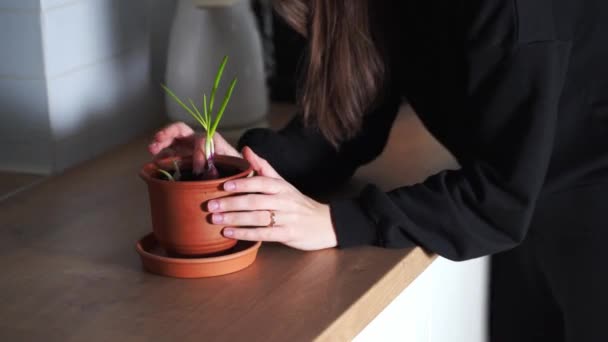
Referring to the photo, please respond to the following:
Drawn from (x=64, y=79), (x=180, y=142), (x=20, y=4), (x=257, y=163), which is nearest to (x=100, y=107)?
(x=64, y=79)

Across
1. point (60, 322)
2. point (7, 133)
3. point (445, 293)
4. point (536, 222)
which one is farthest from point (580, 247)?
point (7, 133)

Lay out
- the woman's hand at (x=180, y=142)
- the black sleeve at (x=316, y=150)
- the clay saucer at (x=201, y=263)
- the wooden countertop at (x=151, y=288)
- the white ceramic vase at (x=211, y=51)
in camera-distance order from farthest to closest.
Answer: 1. the white ceramic vase at (x=211, y=51)
2. the black sleeve at (x=316, y=150)
3. the woman's hand at (x=180, y=142)
4. the clay saucer at (x=201, y=263)
5. the wooden countertop at (x=151, y=288)

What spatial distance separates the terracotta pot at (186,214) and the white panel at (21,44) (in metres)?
0.42

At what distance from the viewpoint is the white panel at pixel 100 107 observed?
58.3 inches

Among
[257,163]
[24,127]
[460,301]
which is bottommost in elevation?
[460,301]

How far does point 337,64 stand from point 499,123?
28cm

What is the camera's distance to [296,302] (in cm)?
102

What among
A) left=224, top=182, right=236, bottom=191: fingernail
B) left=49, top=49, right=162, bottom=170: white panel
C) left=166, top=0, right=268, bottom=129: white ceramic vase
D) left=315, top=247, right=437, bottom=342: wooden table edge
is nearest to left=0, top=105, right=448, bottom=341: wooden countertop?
left=315, top=247, right=437, bottom=342: wooden table edge

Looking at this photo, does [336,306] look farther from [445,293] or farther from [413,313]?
[445,293]

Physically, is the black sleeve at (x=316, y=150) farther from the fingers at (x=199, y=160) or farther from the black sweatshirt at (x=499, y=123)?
the fingers at (x=199, y=160)

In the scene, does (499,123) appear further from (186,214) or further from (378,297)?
(186,214)

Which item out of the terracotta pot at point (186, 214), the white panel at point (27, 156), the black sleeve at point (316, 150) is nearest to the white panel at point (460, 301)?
the black sleeve at point (316, 150)

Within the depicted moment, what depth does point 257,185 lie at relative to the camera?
1.07 m

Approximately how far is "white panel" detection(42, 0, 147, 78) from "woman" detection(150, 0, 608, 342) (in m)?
0.28
